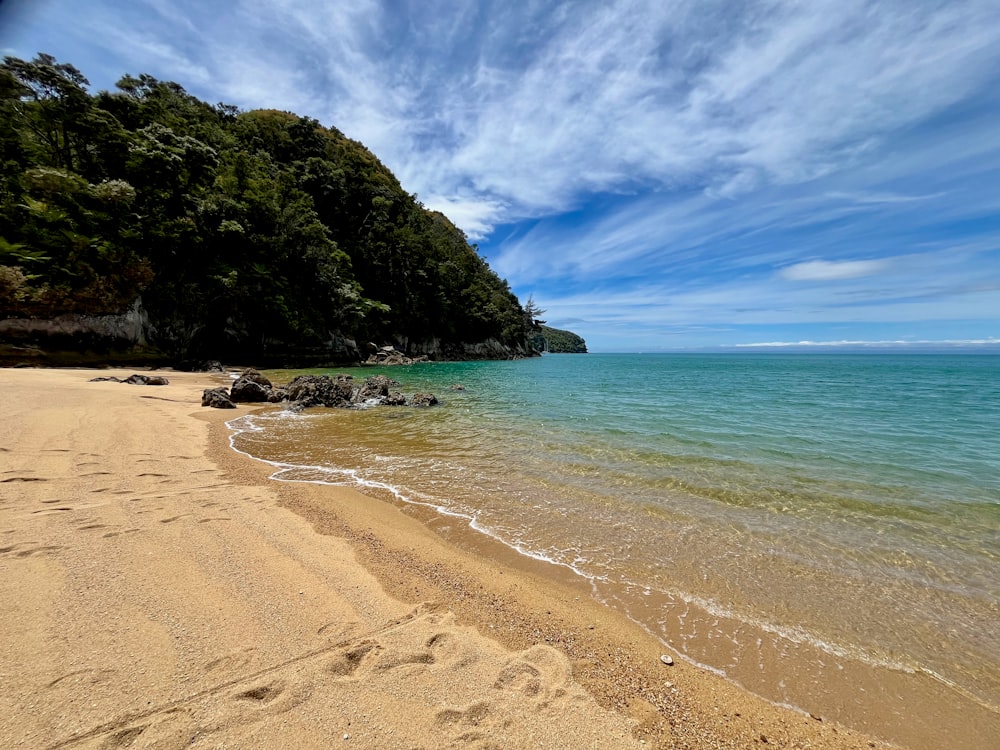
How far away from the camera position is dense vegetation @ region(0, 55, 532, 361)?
23406 mm

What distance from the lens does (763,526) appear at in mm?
5863

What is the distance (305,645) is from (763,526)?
20.4 feet

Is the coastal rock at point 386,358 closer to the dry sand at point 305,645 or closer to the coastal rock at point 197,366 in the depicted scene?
the coastal rock at point 197,366

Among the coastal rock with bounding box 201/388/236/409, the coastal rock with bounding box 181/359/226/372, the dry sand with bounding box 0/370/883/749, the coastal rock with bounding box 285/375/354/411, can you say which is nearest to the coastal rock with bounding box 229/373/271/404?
the coastal rock with bounding box 285/375/354/411

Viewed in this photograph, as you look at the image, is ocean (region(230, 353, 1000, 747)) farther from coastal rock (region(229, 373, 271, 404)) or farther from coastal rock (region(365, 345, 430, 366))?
coastal rock (region(365, 345, 430, 366))

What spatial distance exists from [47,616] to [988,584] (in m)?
9.08

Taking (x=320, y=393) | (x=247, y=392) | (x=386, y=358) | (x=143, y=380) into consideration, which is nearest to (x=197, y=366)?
(x=143, y=380)

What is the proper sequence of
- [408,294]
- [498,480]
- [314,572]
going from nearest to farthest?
[314,572], [498,480], [408,294]

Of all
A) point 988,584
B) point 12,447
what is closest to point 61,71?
point 12,447

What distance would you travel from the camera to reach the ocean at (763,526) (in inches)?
128

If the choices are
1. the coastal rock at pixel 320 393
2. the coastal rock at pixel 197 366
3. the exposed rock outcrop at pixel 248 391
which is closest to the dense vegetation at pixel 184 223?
the coastal rock at pixel 197 366

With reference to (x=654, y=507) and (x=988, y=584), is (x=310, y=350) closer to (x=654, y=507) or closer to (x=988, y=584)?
(x=654, y=507)

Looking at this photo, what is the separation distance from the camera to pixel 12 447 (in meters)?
6.30

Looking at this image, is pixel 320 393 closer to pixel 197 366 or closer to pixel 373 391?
pixel 373 391
